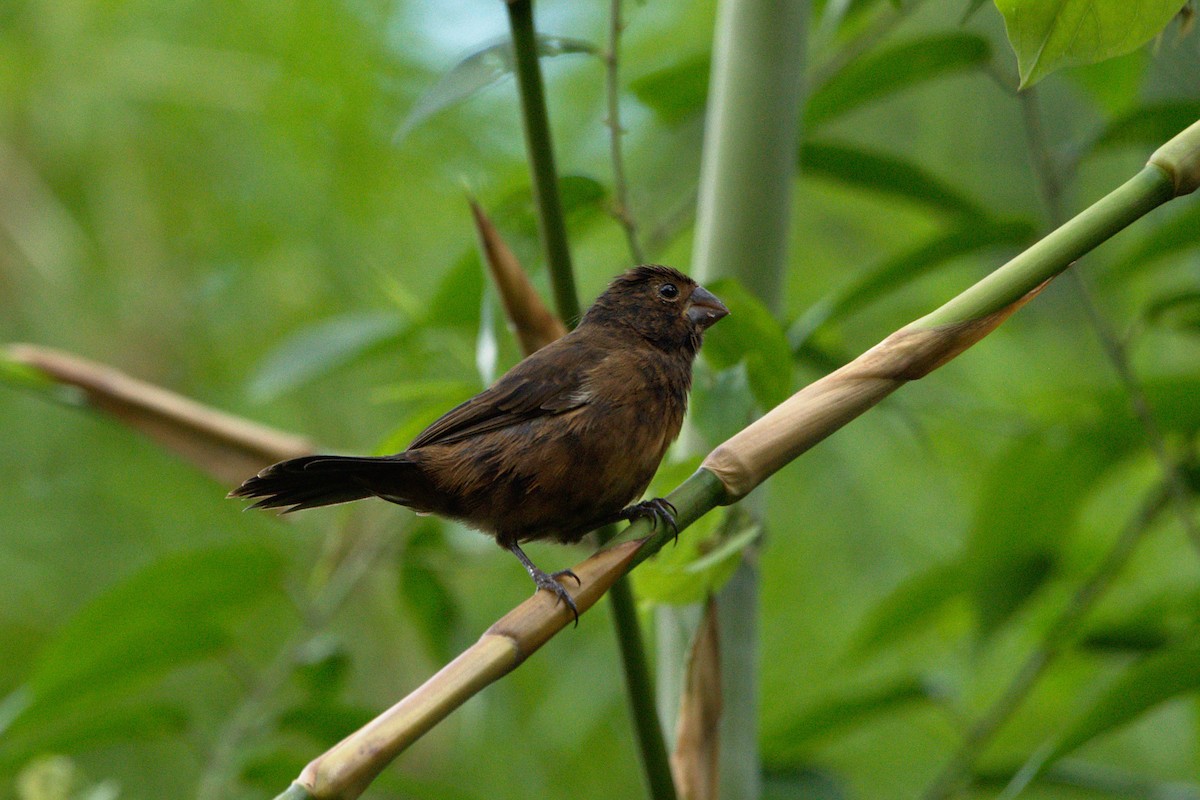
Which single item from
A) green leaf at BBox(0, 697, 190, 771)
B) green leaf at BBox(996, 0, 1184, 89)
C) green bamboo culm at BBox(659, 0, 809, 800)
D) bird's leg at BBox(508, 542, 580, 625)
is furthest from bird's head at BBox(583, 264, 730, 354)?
green leaf at BBox(0, 697, 190, 771)

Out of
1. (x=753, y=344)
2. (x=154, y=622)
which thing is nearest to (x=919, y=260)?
(x=753, y=344)

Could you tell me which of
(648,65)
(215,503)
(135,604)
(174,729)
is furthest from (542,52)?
(215,503)

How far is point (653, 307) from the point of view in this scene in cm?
247

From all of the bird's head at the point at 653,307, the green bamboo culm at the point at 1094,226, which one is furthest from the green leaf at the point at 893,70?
the green bamboo culm at the point at 1094,226

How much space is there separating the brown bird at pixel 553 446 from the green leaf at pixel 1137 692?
2.74 ft

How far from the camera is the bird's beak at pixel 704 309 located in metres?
2.10

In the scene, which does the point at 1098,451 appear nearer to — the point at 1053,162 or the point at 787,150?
the point at 1053,162

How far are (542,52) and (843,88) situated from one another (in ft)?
3.08

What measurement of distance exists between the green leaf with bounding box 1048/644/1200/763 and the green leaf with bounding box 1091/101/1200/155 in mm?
1013

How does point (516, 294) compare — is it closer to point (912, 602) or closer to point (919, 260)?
point (919, 260)

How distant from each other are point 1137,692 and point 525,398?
1176mm

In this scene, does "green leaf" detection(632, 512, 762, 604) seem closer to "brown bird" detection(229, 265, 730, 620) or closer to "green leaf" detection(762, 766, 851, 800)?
"brown bird" detection(229, 265, 730, 620)

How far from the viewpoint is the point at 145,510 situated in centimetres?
405

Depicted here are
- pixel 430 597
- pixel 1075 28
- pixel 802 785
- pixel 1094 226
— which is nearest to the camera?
pixel 1094 226
